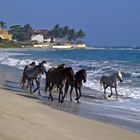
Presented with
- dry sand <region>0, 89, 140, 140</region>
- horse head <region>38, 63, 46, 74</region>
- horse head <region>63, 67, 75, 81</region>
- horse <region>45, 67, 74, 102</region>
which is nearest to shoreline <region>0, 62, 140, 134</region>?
horse <region>45, 67, 74, 102</region>

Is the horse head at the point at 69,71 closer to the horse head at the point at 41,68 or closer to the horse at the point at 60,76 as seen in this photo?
the horse at the point at 60,76

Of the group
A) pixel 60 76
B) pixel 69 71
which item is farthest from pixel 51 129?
pixel 60 76

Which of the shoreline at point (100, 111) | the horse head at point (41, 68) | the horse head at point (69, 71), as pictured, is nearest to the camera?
the shoreline at point (100, 111)

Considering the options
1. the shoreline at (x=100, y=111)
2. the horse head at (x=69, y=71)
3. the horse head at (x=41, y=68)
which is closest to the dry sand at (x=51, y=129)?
the shoreline at (x=100, y=111)

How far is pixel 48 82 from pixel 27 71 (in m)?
2.36

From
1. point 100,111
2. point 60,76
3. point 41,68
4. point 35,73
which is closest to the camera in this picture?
point 100,111

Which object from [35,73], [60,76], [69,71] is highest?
[69,71]

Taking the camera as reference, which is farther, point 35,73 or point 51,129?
point 35,73

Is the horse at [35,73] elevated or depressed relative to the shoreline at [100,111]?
elevated

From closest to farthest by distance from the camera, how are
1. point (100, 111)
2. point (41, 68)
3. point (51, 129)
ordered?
point (51, 129) < point (100, 111) < point (41, 68)

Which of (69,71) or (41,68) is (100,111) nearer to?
(69,71)

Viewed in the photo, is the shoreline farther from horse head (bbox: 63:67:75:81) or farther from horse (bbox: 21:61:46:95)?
horse (bbox: 21:61:46:95)

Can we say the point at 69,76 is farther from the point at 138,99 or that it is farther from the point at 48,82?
the point at 138,99

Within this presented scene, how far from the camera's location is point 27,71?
21.3 metres
